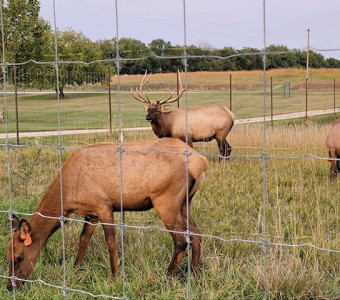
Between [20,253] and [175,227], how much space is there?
3.88ft

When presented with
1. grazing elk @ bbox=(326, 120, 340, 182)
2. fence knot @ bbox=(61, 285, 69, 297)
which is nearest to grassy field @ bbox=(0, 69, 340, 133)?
grazing elk @ bbox=(326, 120, 340, 182)

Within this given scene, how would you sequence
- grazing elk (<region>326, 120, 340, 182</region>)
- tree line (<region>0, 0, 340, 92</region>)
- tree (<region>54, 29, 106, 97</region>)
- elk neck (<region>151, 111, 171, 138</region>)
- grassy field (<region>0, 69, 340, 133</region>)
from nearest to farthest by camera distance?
1. grazing elk (<region>326, 120, 340, 182</region>)
2. elk neck (<region>151, 111, 171, 138</region>)
3. tree line (<region>0, 0, 340, 92</region>)
4. grassy field (<region>0, 69, 340, 133</region>)
5. tree (<region>54, 29, 106, 97</region>)

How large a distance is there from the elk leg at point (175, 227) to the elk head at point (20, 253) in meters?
0.99

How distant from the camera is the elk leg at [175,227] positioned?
4012 mm

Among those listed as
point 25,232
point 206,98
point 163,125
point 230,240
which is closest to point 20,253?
point 25,232

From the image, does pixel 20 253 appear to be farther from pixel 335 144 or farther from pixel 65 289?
pixel 335 144

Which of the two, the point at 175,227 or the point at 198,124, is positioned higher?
the point at 198,124

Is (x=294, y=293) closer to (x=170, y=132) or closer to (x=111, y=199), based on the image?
(x=111, y=199)

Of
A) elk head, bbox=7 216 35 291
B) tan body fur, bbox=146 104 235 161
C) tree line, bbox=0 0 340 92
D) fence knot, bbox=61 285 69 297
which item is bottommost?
fence knot, bbox=61 285 69 297

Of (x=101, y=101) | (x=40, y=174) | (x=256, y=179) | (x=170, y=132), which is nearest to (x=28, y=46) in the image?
(x=101, y=101)

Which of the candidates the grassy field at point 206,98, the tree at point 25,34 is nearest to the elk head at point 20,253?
the tree at point 25,34

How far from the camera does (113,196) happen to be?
413 centimetres

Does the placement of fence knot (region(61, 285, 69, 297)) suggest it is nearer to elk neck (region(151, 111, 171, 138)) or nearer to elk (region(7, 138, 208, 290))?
elk (region(7, 138, 208, 290))

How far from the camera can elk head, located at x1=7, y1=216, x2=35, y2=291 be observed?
4.02 m
